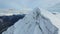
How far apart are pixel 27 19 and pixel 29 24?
26 centimetres

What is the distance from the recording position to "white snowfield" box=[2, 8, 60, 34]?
11.2 feet

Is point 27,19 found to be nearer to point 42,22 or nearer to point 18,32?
point 18,32

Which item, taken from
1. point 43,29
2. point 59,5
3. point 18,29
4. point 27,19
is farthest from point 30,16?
point 59,5

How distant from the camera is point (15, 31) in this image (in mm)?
4324

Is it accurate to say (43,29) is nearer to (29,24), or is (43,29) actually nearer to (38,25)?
(38,25)

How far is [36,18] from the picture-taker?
4.10 metres

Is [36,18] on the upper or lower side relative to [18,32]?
upper

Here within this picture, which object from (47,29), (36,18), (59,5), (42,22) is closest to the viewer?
(47,29)

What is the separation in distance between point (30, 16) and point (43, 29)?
2.62ft

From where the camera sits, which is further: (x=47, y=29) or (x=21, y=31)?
(x=21, y=31)

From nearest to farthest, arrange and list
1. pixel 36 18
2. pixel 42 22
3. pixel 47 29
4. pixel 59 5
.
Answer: pixel 47 29, pixel 42 22, pixel 36 18, pixel 59 5

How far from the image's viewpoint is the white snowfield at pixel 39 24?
342cm

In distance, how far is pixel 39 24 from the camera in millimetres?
3848

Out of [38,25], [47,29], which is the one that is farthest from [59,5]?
[47,29]
